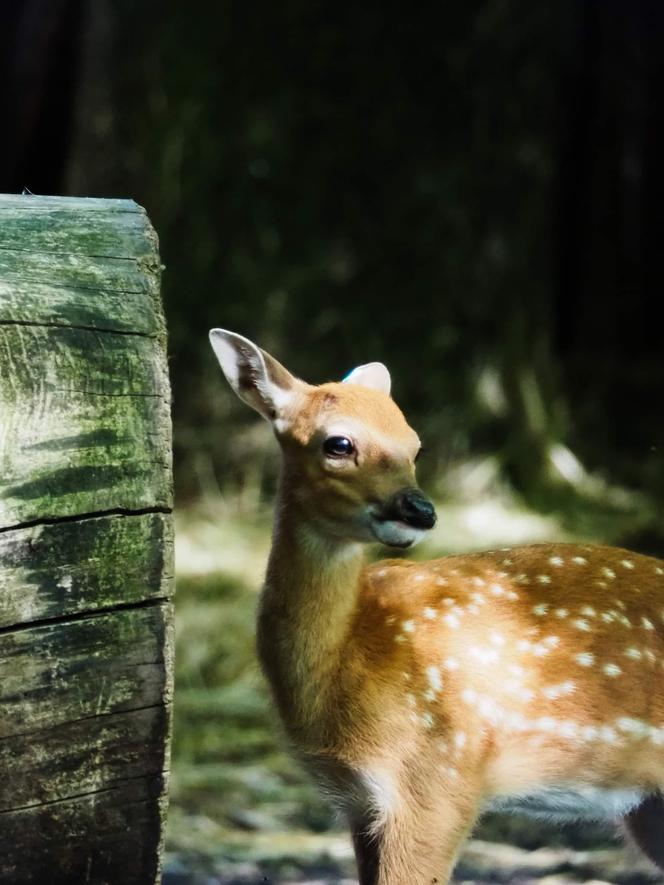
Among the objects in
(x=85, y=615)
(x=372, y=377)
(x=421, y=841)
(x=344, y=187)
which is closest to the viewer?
(x=85, y=615)

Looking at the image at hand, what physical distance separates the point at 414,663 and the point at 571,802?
484mm

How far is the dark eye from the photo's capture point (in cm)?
316

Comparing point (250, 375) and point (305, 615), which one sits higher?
point (250, 375)

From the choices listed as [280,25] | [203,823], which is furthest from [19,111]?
[203,823]

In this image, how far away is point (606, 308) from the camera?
27.2 ft

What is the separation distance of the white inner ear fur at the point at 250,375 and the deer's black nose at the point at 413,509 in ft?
1.24

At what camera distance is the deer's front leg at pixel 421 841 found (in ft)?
10.3

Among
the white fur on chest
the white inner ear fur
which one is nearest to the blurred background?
the white fur on chest

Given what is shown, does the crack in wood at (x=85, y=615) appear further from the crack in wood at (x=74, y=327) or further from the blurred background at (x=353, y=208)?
the blurred background at (x=353, y=208)

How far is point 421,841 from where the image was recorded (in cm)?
314

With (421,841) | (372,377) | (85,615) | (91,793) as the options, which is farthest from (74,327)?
(421,841)

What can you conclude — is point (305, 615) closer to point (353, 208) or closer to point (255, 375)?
point (255, 375)

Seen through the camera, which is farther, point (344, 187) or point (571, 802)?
point (344, 187)

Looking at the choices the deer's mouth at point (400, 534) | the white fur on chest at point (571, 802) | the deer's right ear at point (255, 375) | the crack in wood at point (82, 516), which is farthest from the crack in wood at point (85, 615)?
the white fur on chest at point (571, 802)
